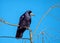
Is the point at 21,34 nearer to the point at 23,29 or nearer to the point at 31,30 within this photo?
the point at 23,29

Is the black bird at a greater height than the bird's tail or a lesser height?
greater

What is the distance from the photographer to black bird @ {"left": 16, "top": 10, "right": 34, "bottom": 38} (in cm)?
395

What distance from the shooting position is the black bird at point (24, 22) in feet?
13.0

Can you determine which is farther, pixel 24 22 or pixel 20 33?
pixel 24 22

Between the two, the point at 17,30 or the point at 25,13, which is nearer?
the point at 17,30

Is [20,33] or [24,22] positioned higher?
[24,22]

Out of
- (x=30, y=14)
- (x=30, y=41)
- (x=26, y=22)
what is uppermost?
(x=30, y=14)

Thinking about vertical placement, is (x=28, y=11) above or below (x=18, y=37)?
above

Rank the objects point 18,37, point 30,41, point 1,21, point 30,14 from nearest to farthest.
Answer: point 1,21 → point 30,41 → point 18,37 → point 30,14

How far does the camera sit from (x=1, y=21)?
2.95 metres

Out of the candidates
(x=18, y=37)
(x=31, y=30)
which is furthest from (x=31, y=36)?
(x=18, y=37)

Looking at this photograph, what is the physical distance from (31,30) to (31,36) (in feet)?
0.40

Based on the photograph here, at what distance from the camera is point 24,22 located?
439 centimetres

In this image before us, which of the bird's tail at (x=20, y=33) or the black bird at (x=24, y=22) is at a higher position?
the black bird at (x=24, y=22)
